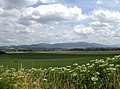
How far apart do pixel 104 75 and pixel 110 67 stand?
1.47 feet

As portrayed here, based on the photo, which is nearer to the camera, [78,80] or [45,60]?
[78,80]

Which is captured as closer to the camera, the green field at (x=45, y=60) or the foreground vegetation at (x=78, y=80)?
the foreground vegetation at (x=78, y=80)

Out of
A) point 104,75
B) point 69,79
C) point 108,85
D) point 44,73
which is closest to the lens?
point 108,85

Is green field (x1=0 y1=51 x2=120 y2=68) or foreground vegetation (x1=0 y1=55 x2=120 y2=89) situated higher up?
foreground vegetation (x1=0 y1=55 x2=120 y2=89)

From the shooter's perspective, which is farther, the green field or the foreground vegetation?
the green field

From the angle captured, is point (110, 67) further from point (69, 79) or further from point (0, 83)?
point (0, 83)

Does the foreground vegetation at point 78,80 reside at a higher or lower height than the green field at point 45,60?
higher

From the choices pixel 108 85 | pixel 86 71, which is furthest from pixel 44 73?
pixel 108 85

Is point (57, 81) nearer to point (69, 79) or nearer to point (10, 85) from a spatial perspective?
point (69, 79)

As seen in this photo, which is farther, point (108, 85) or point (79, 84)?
point (79, 84)

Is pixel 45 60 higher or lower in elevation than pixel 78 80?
lower

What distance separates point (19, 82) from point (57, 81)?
1725mm

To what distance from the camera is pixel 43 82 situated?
506 inches

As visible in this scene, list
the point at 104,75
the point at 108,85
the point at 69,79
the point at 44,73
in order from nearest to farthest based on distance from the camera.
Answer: the point at 108,85
the point at 104,75
the point at 69,79
the point at 44,73
